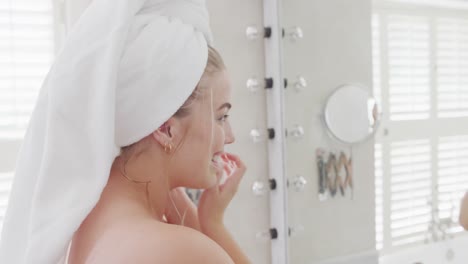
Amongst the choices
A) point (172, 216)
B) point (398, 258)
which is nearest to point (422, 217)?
point (398, 258)

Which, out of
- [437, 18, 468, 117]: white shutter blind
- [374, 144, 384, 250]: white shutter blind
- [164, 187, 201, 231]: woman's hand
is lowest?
[374, 144, 384, 250]: white shutter blind

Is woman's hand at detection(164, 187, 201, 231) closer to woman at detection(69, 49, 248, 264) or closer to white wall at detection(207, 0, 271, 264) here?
woman at detection(69, 49, 248, 264)

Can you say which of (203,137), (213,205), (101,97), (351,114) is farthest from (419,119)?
(101,97)

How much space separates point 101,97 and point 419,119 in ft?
4.66

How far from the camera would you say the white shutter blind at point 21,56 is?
1.95m

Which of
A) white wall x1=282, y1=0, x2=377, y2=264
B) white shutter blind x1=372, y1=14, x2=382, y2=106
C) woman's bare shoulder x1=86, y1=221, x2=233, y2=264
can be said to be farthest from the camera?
white wall x1=282, y1=0, x2=377, y2=264

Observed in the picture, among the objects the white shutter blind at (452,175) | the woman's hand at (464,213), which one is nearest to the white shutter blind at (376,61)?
the white shutter blind at (452,175)

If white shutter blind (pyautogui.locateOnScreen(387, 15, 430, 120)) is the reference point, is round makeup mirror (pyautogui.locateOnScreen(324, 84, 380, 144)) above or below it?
below

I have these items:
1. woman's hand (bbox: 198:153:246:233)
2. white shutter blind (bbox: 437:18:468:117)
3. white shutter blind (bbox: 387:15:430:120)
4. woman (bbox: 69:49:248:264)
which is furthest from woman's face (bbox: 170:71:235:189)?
white shutter blind (bbox: 387:15:430:120)

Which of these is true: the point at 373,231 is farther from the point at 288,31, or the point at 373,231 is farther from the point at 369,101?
the point at 288,31

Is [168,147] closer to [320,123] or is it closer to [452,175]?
[452,175]

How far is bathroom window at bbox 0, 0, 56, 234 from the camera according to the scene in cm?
195

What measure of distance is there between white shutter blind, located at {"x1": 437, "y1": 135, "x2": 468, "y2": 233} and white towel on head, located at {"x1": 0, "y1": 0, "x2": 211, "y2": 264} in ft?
3.93

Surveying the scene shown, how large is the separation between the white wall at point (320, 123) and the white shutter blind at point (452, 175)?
0.32 m
